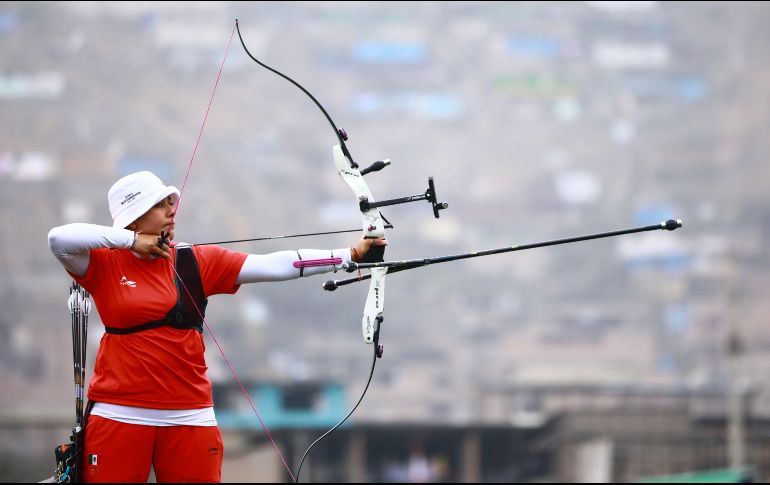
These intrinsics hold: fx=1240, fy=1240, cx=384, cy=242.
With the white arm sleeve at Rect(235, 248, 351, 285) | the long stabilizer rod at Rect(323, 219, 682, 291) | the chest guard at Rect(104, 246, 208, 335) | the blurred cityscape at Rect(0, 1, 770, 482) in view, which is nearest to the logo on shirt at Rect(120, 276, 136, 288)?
the chest guard at Rect(104, 246, 208, 335)

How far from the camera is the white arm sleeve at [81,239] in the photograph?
13.9 ft

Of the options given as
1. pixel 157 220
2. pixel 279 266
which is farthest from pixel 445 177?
pixel 157 220

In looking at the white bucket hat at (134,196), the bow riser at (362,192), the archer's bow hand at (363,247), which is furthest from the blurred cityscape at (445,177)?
the white bucket hat at (134,196)

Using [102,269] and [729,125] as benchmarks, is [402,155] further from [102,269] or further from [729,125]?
[102,269]

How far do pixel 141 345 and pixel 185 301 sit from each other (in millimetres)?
231

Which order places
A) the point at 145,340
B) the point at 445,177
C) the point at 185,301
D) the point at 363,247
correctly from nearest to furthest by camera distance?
the point at 145,340, the point at 185,301, the point at 363,247, the point at 445,177

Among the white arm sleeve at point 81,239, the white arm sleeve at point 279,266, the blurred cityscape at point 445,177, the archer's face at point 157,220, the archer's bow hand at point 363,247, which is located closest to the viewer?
the white arm sleeve at point 81,239

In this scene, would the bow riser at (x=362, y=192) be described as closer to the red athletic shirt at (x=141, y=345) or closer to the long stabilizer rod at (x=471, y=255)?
the long stabilizer rod at (x=471, y=255)

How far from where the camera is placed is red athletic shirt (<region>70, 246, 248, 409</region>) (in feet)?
14.1

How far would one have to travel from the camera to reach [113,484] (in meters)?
4.14

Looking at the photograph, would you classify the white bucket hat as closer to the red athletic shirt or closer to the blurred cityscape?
the red athletic shirt

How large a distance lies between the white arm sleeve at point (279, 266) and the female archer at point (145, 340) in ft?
0.33

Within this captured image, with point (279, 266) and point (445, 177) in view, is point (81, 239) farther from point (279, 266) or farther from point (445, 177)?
point (445, 177)

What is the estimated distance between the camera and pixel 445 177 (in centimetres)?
12888
